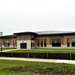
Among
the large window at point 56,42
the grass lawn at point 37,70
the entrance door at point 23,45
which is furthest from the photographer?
the large window at point 56,42

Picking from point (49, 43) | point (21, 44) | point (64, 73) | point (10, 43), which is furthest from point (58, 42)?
point (64, 73)

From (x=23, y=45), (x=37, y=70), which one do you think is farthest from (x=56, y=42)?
(x=37, y=70)

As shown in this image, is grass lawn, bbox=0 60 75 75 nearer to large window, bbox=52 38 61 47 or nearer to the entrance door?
the entrance door

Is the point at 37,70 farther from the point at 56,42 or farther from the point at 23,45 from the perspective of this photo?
the point at 56,42

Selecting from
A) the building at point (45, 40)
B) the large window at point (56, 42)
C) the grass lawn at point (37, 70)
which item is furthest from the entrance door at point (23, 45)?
the grass lawn at point (37, 70)

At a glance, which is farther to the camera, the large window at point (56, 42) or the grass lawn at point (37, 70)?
the large window at point (56, 42)

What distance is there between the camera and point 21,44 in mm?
61875

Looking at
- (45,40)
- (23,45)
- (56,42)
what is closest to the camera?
(23,45)

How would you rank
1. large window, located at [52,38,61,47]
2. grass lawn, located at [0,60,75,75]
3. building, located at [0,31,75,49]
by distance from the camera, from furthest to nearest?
1. large window, located at [52,38,61,47]
2. building, located at [0,31,75,49]
3. grass lawn, located at [0,60,75,75]

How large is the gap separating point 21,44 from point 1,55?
37.1 meters

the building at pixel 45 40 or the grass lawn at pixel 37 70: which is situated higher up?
the building at pixel 45 40

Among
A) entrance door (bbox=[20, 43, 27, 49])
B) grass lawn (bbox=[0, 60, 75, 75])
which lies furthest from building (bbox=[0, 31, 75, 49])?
grass lawn (bbox=[0, 60, 75, 75])

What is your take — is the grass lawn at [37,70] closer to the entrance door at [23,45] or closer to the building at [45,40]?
the building at [45,40]

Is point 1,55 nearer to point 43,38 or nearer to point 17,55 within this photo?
point 17,55
